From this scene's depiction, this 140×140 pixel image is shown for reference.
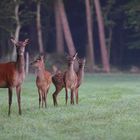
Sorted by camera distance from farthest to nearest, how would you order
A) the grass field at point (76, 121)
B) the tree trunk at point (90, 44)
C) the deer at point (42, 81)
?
1. the tree trunk at point (90, 44)
2. the deer at point (42, 81)
3. the grass field at point (76, 121)

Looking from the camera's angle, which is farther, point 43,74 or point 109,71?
point 109,71

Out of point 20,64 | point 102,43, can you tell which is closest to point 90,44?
point 102,43

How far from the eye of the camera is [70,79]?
16.8 meters

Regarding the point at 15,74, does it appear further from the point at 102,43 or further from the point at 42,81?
the point at 102,43

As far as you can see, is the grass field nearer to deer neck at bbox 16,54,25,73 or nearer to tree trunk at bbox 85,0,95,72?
deer neck at bbox 16,54,25,73

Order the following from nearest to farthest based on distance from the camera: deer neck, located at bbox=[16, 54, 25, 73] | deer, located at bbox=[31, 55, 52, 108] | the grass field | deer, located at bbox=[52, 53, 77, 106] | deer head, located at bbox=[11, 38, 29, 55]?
the grass field → deer head, located at bbox=[11, 38, 29, 55] → deer neck, located at bbox=[16, 54, 25, 73] → deer, located at bbox=[31, 55, 52, 108] → deer, located at bbox=[52, 53, 77, 106]

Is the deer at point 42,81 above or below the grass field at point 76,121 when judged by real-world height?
above

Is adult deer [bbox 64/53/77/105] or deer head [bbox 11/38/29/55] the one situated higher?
deer head [bbox 11/38/29/55]

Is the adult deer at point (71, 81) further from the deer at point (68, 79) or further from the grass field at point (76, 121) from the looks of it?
the grass field at point (76, 121)

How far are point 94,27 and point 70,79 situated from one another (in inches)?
1300

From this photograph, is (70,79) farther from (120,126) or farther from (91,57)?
(91,57)

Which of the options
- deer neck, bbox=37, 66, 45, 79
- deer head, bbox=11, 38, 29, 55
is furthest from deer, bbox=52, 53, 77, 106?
deer head, bbox=11, 38, 29, 55

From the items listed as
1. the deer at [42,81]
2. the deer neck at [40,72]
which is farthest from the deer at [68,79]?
the deer neck at [40,72]

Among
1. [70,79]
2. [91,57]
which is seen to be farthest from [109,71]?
[70,79]
